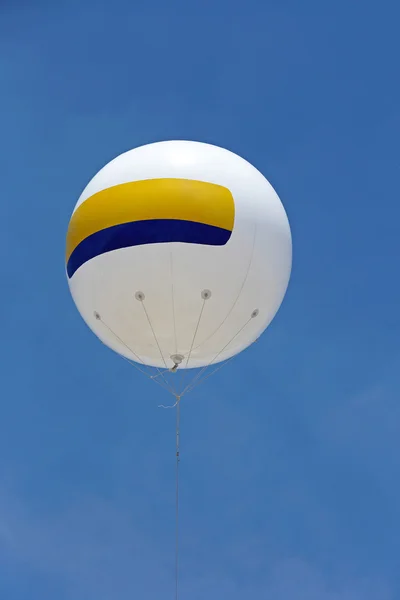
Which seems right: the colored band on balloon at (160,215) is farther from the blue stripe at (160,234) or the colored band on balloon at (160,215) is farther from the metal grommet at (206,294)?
the metal grommet at (206,294)

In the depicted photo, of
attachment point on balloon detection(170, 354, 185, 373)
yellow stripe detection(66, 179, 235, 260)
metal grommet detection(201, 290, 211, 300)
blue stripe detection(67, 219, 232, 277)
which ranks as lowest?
attachment point on balloon detection(170, 354, 185, 373)

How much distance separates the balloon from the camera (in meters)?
15.3

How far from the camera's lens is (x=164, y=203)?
1534cm

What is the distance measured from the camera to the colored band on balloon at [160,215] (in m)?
15.3

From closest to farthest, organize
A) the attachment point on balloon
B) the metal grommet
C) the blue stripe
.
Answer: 1. the blue stripe
2. the metal grommet
3. the attachment point on balloon

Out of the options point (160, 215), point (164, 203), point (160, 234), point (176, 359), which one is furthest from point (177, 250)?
point (176, 359)

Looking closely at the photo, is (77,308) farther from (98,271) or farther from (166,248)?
(166,248)

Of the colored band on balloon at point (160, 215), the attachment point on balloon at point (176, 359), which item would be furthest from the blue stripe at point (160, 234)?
the attachment point on balloon at point (176, 359)

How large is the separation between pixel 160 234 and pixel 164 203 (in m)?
0.62

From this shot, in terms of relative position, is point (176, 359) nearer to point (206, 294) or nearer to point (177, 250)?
point (206, 294)

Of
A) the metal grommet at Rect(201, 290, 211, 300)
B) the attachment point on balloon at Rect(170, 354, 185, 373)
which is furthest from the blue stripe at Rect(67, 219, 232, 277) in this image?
the attachment point on balloon at Rect(170, 354, 185, 373)

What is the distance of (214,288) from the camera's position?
611 inches

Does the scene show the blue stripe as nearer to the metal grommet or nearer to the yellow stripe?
the yellow stripe

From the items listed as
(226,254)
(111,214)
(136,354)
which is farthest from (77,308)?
(226,254)
